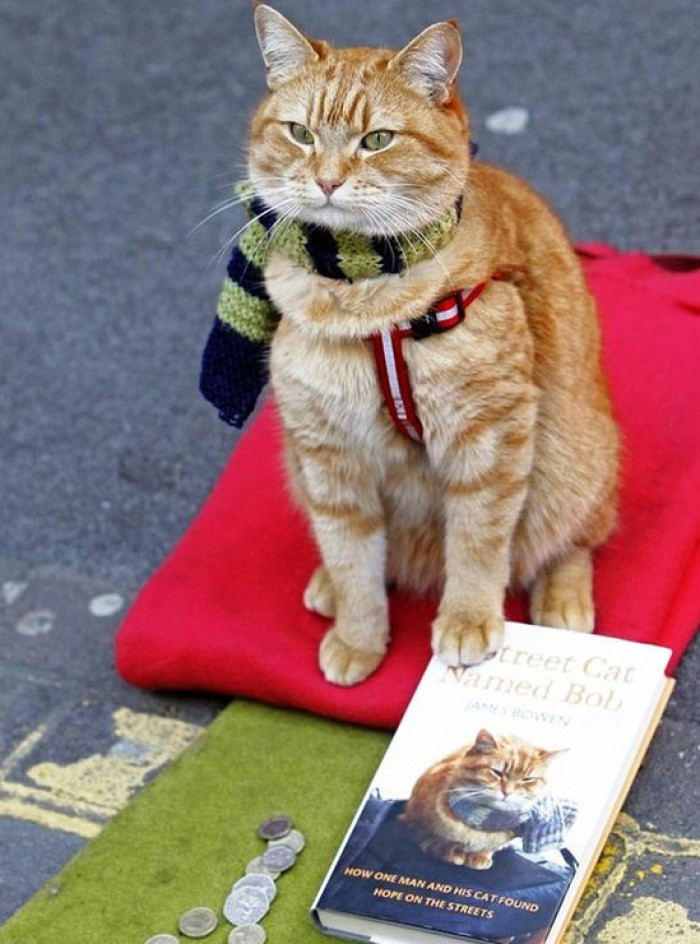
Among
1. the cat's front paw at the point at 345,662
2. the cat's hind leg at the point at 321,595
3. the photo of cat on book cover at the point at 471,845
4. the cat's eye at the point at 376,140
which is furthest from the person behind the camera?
the cat's hind leg at the point at 321,595

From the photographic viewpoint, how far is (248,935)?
1918mm

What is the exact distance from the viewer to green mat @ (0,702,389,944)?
6.48 feet

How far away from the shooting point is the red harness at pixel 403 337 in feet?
6.66

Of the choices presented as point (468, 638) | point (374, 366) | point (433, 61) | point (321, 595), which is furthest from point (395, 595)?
point (433, 61)

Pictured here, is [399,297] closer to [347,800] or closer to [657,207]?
[347,800]

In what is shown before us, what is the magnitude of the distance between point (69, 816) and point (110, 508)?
0.83m

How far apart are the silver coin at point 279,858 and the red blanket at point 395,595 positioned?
0.93 ft

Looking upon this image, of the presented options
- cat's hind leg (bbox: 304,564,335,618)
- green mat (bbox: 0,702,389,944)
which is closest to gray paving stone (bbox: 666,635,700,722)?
green mat (bbox: 0,702,389,944)

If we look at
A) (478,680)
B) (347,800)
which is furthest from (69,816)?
(478,680)

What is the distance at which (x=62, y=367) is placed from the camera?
11.0 ft

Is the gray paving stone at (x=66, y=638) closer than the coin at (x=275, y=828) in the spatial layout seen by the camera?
No

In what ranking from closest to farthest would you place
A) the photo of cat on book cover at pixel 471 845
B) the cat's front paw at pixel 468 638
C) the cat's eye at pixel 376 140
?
the photo of cat on book cover at pixel 471 845 → the cat's eye at pixel 376 140 → the cat's front paw at pixel 468 638

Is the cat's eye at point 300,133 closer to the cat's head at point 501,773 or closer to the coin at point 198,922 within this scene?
the cat's head at point 501,773

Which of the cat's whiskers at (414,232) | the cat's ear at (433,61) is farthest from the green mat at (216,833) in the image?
the cat's ear at (433,61)
